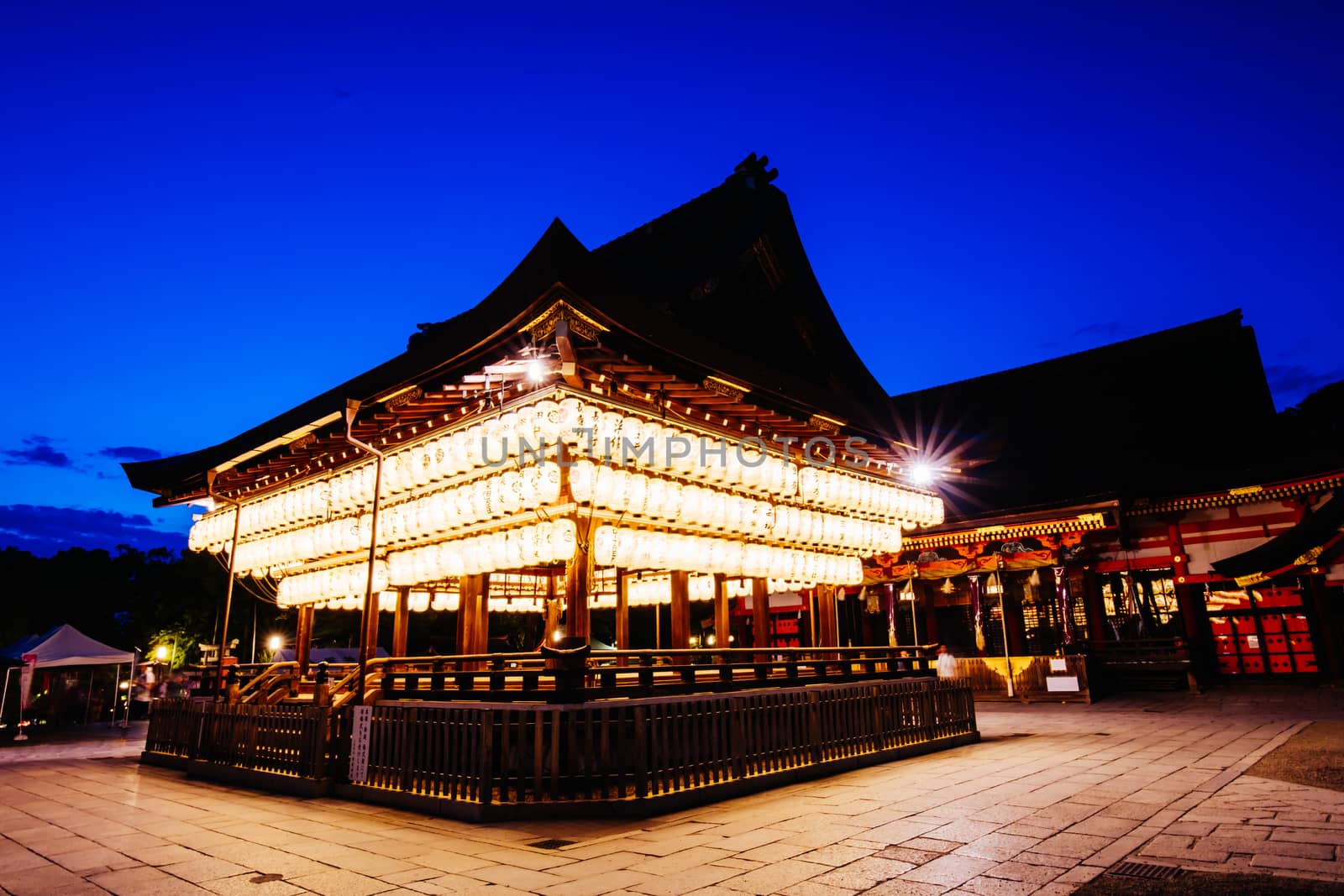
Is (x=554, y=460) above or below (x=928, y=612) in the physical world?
above

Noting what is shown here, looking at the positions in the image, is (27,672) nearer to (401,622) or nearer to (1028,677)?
(401,622)

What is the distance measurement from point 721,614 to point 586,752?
227 inches

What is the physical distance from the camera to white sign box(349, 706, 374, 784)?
27.1 feet

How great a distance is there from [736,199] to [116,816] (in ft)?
49.2

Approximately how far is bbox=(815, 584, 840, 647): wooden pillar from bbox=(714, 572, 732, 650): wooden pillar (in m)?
2.68

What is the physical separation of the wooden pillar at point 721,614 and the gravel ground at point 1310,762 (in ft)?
23.0

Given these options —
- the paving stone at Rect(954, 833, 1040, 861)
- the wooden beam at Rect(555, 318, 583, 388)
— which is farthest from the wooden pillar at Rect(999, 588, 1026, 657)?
the wooden beam at Rect(555, 318, 583, 388)

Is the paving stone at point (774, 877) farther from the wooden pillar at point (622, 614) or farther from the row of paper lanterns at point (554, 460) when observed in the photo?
the wooden pillar at point (622, 614)

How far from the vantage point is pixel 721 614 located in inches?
498

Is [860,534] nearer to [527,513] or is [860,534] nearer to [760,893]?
[527,513]

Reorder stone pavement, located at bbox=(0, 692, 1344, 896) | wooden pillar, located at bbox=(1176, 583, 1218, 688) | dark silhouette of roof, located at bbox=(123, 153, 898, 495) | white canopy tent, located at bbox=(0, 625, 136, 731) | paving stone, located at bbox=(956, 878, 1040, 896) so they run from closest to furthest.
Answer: paving stone, located at bbox=(956, 878, 1040, 896) → stone pavement, located at bbox=(0, 692, 1344, 896) → dark silhouette of roof, located at bbox=(123, 153, 898, 495) → wooden pillar, located at bbox=(1176, 583, 1218, 688) → white canopy tent, located at bbox=(0, 625, 136, 731)

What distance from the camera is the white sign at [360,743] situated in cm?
827

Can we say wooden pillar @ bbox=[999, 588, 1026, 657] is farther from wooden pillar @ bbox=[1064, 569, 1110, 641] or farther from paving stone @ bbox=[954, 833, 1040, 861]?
paving stone @ bbox=[954, 833, 1040, 861]

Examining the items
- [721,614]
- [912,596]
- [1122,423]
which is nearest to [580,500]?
[721,614]
